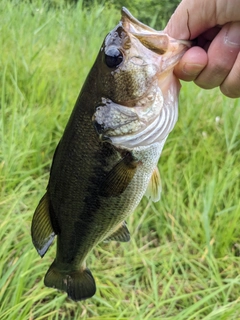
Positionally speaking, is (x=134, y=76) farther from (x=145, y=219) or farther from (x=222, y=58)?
(x=145, y=219)

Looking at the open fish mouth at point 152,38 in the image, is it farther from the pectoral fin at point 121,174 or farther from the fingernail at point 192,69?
the pectoral fin at point 121,174

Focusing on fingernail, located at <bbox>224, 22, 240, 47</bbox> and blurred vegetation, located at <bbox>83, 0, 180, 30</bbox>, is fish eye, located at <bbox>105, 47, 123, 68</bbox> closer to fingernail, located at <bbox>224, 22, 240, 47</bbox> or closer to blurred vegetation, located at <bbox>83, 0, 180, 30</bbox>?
fingernail, located at <bbox>224, 22, 240, 47</bbox>

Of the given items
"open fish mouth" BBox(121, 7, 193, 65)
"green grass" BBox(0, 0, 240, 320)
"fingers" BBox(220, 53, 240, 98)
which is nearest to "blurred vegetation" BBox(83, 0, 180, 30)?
"green grass" BBox(0, 0, 240, 320)

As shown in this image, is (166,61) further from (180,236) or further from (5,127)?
(5,127)

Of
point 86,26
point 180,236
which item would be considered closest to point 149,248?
point 180,236

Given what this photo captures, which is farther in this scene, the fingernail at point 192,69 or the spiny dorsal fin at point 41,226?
the spiny dorsal fin at point 41,226

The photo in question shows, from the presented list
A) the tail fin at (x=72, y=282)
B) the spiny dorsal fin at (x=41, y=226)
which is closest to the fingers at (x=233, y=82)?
the spiny dorsal fin at (x=41, y=226)

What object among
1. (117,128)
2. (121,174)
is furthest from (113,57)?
(121,174)
